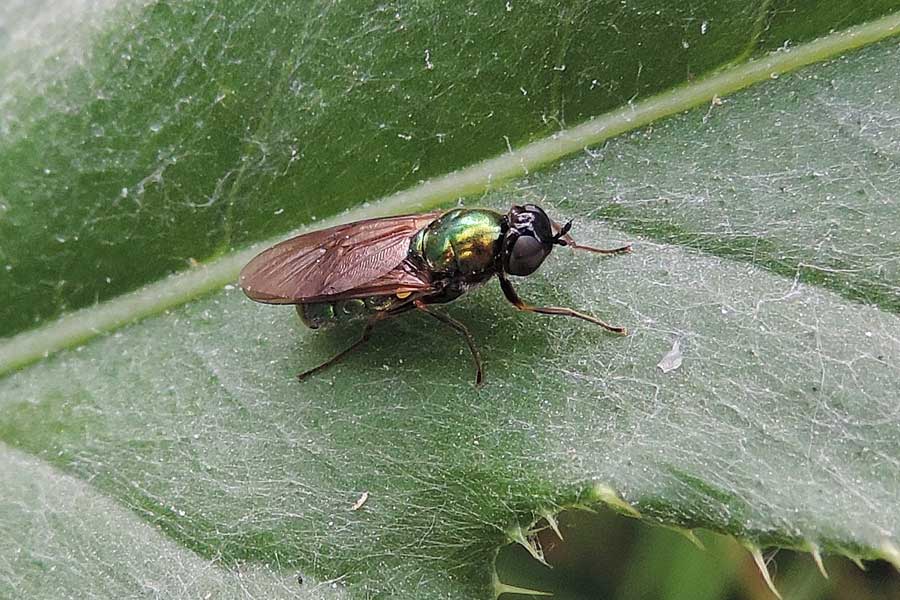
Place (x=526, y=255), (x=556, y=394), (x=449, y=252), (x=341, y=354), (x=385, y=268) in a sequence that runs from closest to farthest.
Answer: (x=556, y=394) → (x=526, y=255) → (x=449, y=252) → (x=385, y=268) → (x=341, y=354)

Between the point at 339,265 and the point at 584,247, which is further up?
the point at 339,265

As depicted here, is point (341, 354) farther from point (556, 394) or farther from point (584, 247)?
point (584, 247)

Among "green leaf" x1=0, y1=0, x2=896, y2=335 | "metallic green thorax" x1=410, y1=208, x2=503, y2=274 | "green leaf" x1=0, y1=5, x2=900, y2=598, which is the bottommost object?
"green leaf" x1=0, y1=5, x2=900, y2=598

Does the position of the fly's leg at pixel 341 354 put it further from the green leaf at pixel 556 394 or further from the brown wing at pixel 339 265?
the brown wing at pixel 339 265

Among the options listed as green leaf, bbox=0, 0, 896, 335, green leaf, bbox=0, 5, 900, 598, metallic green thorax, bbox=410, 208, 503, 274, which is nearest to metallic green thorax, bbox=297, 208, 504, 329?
metallic green thorax, bbox=410, 208, 503, 274

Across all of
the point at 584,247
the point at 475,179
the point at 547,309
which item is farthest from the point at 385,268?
the point at 584,247

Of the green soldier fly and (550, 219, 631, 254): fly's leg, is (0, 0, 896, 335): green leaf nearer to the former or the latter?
the green soldier fly

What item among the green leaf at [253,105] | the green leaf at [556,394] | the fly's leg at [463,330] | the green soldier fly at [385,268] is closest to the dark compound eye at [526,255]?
the green soldier fly at [385,268]
